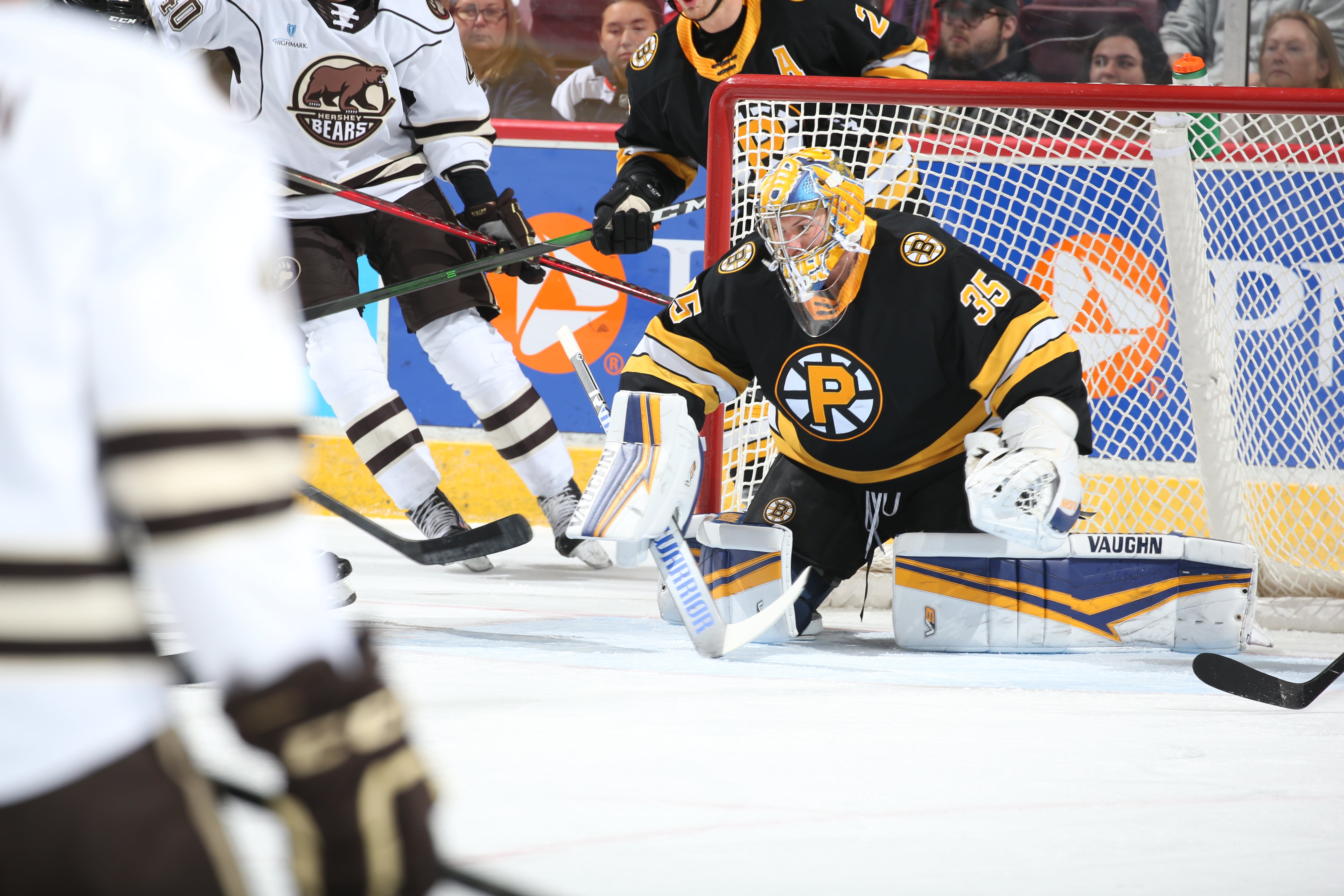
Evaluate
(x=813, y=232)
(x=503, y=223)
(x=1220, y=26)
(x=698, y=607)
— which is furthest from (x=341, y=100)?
(x=1220, y=26)

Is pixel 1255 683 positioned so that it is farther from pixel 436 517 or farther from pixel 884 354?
pixel 436 517

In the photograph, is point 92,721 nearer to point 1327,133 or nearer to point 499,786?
point 499,786

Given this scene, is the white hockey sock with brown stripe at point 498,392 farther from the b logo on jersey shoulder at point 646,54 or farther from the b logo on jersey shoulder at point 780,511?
the b logo on jersey shoulder at point 780,511

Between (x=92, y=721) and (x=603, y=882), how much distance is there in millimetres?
614

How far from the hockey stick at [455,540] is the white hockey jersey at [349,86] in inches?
38.7

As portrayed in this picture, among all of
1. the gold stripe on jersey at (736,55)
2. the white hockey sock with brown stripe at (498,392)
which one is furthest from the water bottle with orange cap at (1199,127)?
the white hockey sock with brown stripe at (498,392)

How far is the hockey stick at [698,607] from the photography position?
2.09 metres

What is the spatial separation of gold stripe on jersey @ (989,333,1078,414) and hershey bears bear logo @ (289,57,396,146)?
1.96 metres

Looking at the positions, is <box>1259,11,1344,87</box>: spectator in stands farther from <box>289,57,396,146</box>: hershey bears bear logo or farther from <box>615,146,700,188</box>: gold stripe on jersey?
<box>289,57,396,146</box>: hershey bears bear logo

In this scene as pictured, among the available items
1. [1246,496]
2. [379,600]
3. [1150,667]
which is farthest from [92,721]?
[1246,496]

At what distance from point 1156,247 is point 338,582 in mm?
2408

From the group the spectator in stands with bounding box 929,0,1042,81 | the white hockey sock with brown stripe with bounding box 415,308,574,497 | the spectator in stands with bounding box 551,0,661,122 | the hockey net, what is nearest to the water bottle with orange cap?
the hockey net

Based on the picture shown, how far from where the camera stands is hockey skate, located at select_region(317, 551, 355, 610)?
264cm

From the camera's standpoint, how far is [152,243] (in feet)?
1.48
